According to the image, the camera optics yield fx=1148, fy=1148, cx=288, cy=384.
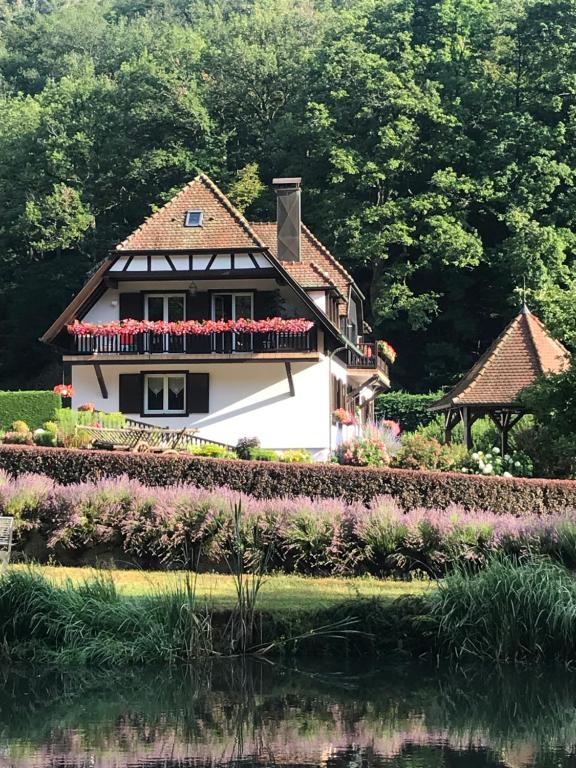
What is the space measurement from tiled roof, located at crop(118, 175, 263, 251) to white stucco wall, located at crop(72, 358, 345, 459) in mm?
3564

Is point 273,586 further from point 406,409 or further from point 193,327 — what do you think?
point 406,409

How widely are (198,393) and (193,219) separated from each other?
5414 millimetres

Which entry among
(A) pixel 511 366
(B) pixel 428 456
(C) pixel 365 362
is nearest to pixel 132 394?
(C) pixel 365 362

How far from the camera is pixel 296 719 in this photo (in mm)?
10031

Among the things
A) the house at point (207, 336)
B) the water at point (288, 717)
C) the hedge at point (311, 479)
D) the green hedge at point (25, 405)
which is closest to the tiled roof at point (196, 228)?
the house at point (207, 336)

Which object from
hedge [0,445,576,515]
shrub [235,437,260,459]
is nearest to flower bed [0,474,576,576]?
hedge [0,445,576,515]

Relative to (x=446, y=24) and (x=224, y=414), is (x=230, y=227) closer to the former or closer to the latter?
(x=224, y=414)

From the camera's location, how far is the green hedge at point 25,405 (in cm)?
3341

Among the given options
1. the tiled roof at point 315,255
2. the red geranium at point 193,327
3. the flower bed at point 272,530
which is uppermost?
the tiled roof at point 315,255

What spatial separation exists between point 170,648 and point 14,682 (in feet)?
5.33

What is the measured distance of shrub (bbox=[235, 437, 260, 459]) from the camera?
92.3 feet

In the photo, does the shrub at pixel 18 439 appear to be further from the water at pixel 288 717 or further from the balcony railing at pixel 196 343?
the water at pixel 288 717

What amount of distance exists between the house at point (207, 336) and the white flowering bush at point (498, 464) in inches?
405

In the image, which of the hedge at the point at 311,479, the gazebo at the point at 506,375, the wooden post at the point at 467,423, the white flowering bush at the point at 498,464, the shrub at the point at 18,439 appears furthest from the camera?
the wooden post at the point at 467,423
